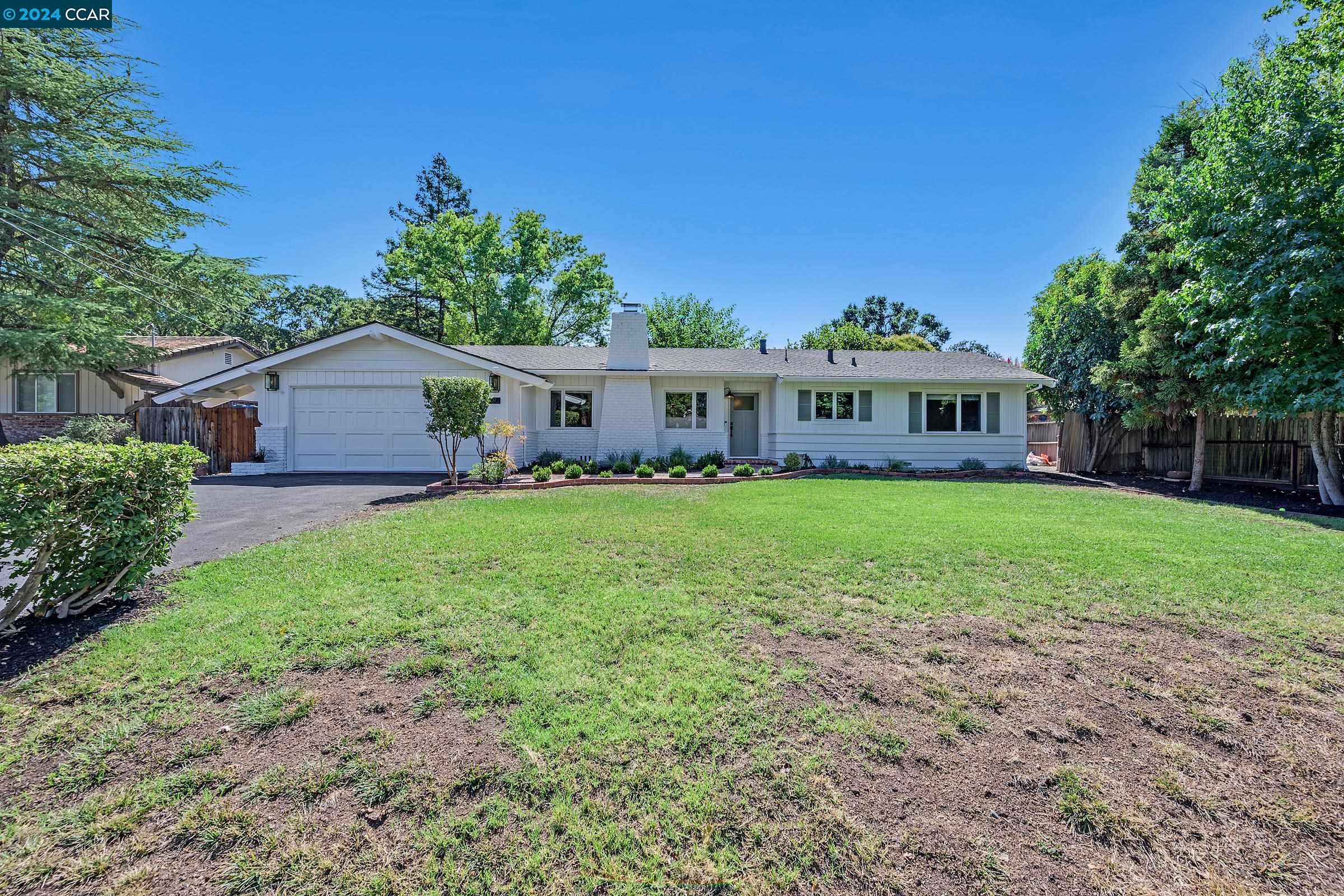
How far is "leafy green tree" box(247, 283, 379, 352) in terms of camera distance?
41594mm

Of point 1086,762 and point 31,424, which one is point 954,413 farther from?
point 31,424

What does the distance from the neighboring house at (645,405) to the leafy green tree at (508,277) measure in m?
12.2

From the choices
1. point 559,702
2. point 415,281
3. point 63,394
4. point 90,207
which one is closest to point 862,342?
point 415,281

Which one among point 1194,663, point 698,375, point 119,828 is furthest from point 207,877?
point 698,375

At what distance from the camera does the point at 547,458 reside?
15867 mm

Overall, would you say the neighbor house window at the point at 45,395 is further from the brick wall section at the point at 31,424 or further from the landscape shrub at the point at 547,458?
the landscape shrub at the point at 547,458

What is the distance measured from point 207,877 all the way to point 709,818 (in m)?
1.77

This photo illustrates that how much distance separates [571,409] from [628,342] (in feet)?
9.07

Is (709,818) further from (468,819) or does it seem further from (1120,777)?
(1120,777)

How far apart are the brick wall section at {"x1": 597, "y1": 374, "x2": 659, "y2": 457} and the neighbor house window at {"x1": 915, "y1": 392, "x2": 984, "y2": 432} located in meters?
8.32

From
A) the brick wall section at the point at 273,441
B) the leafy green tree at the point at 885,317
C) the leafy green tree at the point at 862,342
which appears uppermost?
the leafy green tree at the point at 885,317

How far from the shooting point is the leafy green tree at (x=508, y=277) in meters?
29.0

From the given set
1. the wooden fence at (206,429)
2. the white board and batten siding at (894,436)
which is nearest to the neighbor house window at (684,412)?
the white board and batten siding at (894,436)

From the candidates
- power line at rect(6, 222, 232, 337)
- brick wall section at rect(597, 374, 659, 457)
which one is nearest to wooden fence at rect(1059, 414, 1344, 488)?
brick wall section at rect(597, 374, 659, 457)
